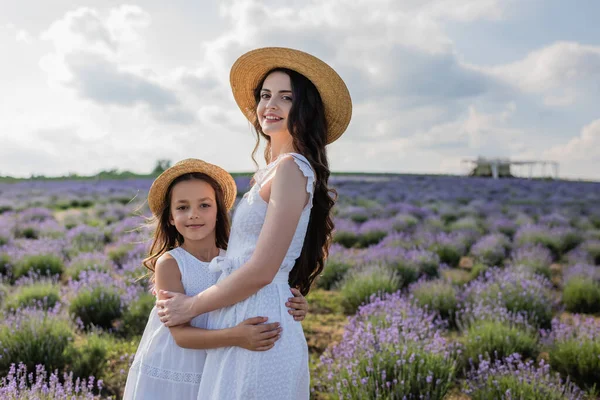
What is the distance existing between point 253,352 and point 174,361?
482 millimetres

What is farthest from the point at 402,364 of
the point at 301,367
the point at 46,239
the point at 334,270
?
the point at 46,239

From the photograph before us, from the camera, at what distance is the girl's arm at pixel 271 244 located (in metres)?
2.05

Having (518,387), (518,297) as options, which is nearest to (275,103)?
(518,387)

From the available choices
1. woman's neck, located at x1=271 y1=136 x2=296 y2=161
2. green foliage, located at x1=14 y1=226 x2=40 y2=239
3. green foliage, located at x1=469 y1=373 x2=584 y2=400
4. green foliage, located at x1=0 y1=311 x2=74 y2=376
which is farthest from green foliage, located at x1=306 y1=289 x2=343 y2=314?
green foliage, located at x1=14 y1=226 x2=40 y2=239

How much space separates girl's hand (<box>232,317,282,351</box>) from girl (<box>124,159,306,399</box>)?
43 millimetres

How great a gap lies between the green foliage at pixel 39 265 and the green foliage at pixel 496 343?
594 centimetres

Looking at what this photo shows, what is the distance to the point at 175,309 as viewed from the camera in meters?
2.23

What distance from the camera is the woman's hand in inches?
86.3

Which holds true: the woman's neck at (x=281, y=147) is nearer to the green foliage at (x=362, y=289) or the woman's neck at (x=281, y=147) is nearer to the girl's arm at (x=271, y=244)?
the girl's arm at (x=271, y=244)

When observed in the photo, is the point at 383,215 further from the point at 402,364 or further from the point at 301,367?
the point at 301,367

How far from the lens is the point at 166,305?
7.44ft

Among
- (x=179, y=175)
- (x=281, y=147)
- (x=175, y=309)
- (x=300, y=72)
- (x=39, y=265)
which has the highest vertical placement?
(x=300, y=72)

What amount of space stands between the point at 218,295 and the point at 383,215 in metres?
11.2

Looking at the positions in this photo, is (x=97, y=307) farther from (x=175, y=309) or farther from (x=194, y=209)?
(x=175, y=309)
